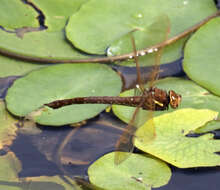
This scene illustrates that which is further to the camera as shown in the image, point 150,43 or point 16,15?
point 16,15

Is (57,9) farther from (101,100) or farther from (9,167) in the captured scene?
(9,167)

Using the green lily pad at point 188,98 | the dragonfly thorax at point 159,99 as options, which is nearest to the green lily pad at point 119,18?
the green lily pad at point 188,98

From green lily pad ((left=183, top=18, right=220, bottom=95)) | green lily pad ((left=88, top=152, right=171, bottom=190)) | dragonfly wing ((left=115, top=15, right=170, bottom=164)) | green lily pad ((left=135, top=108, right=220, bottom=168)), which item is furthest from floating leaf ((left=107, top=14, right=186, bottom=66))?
green lily pad ((left=88, top=152, right=171, bottom=190))

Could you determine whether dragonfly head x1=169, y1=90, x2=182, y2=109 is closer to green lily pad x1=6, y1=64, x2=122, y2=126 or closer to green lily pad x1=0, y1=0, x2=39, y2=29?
green lily pad x1=6, y1=64, x2=122, y2=126

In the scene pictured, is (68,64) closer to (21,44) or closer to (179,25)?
(21,44)

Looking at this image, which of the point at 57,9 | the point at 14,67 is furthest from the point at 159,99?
the point at 57,9

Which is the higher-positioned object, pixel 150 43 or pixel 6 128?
pixel 150 43
